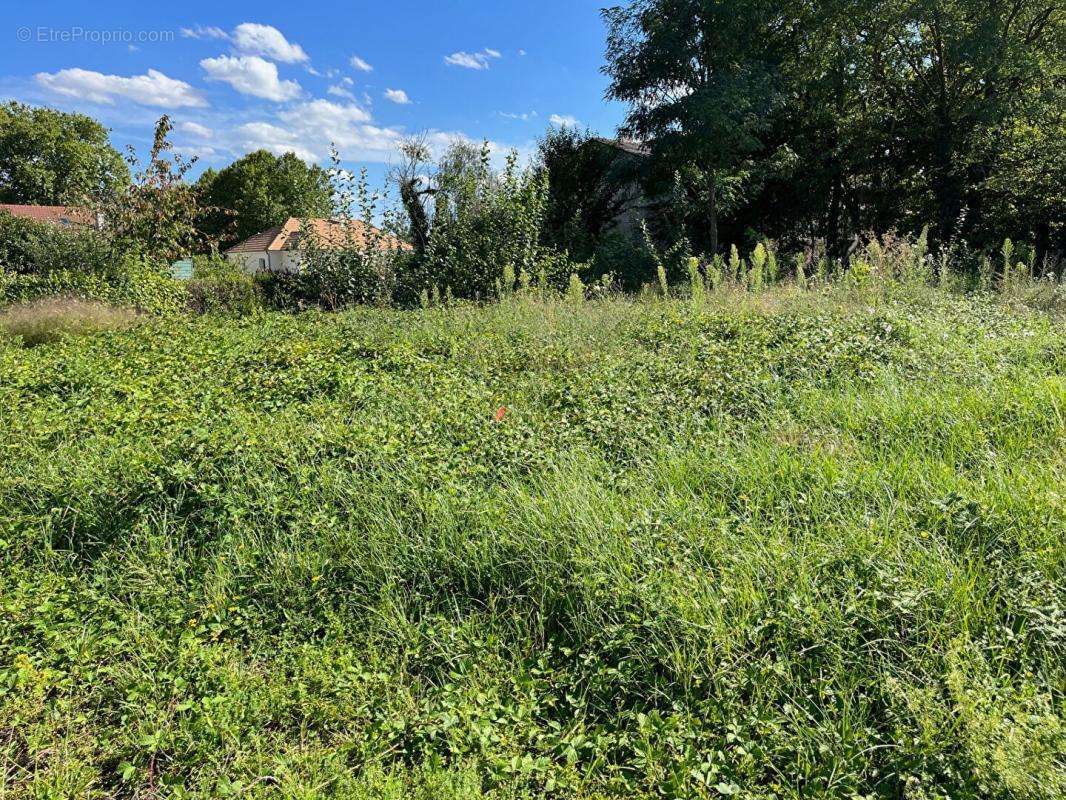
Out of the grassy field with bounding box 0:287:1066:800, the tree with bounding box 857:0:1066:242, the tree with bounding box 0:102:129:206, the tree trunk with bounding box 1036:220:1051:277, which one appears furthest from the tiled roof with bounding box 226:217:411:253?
the tree with bounding box 0:102:129:206

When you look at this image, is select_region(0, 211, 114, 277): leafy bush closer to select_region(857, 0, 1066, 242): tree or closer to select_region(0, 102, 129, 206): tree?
select_region(857, 0, 1066, 242): tree

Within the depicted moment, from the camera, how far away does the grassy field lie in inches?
81.2

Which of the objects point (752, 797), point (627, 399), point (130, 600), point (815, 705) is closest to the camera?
point (752, 797)

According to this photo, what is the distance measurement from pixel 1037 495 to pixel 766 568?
1.36m

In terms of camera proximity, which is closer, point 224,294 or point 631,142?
point 224,294

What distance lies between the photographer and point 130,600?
3047 millimetres

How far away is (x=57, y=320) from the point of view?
8.39m

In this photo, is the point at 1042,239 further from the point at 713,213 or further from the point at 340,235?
the point at 340,235

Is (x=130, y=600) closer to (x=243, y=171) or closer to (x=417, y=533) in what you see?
(x=417, y=533)

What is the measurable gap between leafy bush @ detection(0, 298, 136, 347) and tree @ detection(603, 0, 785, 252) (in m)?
10.9

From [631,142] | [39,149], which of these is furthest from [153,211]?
[39,149]

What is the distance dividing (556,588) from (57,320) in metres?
8.85

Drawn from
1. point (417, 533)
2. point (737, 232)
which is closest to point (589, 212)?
point (737, 232)

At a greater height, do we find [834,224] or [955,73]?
[955,73]
